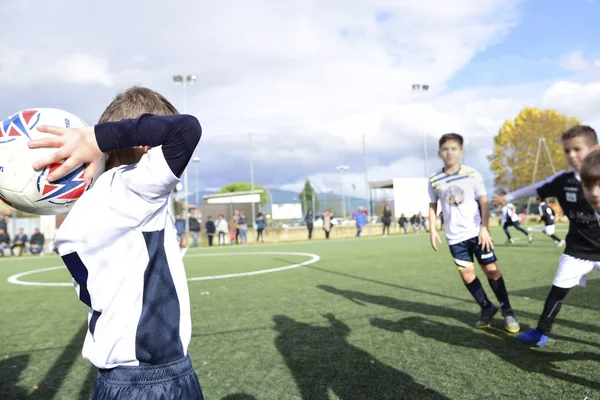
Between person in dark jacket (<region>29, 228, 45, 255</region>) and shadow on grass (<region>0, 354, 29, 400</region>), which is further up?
person in dark jacket (<region>29, 228, 45, 255</region>)

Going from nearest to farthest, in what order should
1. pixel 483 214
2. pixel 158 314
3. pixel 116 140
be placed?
pixel 116 140
pixel 158 314
pixel 483 214

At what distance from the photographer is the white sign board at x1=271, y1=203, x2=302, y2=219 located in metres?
35.4

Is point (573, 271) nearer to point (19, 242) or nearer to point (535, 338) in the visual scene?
point (535, 338)

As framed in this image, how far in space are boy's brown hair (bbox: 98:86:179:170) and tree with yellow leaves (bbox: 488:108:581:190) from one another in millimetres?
44039

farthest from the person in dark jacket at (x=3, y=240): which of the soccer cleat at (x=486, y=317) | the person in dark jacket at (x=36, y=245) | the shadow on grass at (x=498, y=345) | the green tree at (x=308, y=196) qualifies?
the soccer cleat at (x=486, y=317)

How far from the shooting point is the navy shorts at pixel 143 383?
1.55 m

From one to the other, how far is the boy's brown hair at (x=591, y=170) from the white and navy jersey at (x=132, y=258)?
1.89m

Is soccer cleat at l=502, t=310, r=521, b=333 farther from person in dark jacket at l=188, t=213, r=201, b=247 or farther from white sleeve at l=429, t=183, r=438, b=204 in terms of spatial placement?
person in dark jacket at l=188, t=213, r=201, b=247

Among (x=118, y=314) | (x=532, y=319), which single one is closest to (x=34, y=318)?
(x=118, y=314)

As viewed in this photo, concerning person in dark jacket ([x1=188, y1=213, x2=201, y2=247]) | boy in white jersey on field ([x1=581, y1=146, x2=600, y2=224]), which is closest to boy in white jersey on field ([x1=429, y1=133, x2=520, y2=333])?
boy in white jersey on field ([x1=581, y1=146, x2=600, y2=224])

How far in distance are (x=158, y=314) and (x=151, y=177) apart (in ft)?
1.66

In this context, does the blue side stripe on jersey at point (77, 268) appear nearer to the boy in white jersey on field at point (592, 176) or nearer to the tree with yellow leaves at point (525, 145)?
the boy in white jersey on field at point (592, 176)

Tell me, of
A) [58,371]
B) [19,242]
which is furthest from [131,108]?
[19,242]

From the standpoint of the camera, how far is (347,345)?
4652 millimetres
